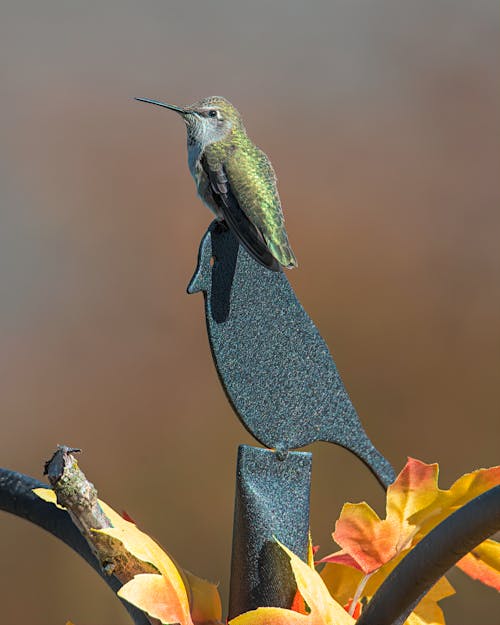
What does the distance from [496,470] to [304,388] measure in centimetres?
12

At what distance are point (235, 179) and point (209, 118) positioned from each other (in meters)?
0.08

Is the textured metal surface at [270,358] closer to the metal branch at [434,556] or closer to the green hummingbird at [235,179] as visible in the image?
the green hummingbird at [235,179]

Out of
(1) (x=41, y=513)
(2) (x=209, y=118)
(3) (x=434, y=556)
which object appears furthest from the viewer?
(2) (x=209, y=118)

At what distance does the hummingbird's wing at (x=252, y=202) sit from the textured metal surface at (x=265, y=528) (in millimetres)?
102

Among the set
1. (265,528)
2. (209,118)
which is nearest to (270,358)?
(265,528)

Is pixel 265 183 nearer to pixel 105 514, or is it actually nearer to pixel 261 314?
pixel 261 314

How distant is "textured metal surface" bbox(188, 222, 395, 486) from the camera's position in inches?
15.3

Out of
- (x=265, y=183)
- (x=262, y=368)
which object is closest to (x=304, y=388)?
(x=262, y=368)

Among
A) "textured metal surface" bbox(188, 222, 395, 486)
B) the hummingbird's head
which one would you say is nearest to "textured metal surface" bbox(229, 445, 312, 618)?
"textured metal surface" bbox(188, 222, 395, 486)

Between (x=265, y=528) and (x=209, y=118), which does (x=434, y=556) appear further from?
(x=209, y=118)

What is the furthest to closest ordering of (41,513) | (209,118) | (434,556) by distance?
(209,118), (41,513), (434,556)

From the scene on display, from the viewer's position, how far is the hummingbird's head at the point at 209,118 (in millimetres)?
513

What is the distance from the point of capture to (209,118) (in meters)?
0.52

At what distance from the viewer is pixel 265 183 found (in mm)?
468
